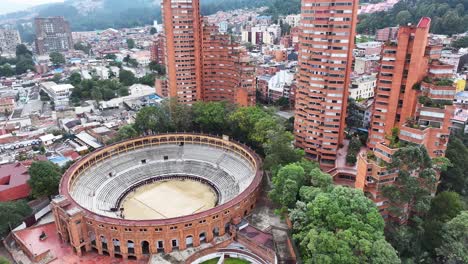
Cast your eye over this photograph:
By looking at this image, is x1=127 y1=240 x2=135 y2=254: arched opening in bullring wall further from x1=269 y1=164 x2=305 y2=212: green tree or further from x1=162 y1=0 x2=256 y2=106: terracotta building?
x1=162 y1=0 x2=256 y2=106: terracotta building

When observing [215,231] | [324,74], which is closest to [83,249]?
[215,231]

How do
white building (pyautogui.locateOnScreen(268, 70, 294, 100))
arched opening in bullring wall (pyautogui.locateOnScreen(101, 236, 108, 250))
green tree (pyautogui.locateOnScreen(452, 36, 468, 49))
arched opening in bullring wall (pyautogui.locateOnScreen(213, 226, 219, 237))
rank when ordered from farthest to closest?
green tree (pyautogui.locateOnScreen(452, 36, 468, 49)) → white building (pyautogui.locateOnScreen(268, 70, 294, 100)) → arched opening in bullring wall (pyautogui.locateOnScreen(213, 226, 219, 237)) → arched opening in bullring wall (pyautogui.locateOnScreen(101, 236, 108, 250))

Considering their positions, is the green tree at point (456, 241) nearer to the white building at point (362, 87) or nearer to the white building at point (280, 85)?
the white building at point (362, 87)

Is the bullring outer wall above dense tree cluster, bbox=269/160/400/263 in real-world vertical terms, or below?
below

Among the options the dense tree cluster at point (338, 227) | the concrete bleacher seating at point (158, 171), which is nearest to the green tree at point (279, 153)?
the concrete bleacher seating at point (158, 171)

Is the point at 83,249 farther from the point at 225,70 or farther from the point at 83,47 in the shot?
the point at 83,47

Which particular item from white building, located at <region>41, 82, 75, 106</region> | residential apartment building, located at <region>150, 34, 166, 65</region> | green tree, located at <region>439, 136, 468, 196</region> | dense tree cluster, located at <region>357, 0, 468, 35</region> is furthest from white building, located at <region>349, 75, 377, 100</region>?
white building, located at <region>41, 82, 75, 106</region>

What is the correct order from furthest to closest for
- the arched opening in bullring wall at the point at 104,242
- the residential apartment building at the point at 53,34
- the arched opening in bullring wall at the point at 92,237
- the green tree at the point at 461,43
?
the residential apartment building at the point at 53,34 < the green tree at the point at 461,43 < the arched opening in bullring wall at the point at 92,237 < the arched opening in bullring wall at the point at 104,242

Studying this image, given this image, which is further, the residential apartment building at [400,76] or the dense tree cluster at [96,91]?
the dense tree cluster at [96,91]
